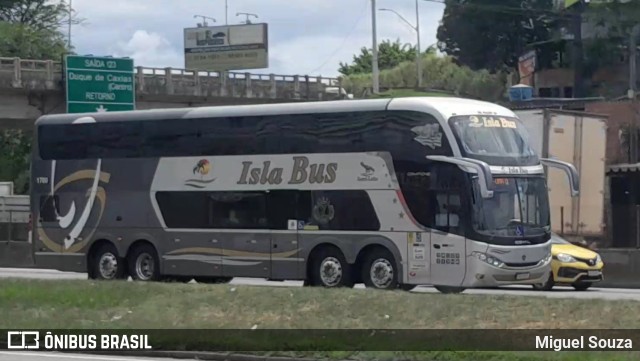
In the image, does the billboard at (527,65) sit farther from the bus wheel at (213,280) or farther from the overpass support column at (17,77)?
the bus wheel at (213,280)

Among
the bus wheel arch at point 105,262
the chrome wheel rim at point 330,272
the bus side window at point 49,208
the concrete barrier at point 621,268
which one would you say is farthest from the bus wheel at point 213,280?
the concrete barrier at point 621,268

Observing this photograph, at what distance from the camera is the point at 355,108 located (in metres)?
23.0

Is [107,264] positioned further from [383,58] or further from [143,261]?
[383,58]

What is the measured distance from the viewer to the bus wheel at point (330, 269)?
75.2 feet

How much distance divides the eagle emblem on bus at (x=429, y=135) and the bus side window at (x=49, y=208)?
949cm

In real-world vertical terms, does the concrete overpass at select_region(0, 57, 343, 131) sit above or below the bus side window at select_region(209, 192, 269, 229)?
above

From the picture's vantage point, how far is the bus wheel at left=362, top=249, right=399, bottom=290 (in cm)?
2241

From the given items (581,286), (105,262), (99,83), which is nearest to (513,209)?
(581,286)

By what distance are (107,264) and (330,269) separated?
5866 mm

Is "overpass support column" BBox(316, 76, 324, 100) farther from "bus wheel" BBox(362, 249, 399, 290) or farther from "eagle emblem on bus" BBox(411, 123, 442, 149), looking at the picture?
"eagle emblem on bus" BBox(411, 123, 442, 149)

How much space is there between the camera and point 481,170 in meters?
21.4

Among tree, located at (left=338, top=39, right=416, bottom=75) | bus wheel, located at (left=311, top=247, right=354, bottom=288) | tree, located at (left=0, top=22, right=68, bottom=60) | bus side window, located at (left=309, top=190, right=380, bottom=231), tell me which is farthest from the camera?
tree, located at (left=338, top=39, right=416, bottom=75)

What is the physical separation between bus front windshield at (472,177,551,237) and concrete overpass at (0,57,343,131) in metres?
30.8

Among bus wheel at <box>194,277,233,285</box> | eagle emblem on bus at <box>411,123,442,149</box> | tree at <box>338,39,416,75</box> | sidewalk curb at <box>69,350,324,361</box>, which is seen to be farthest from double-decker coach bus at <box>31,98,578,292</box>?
tree at <box>338,39,416,75</box>
